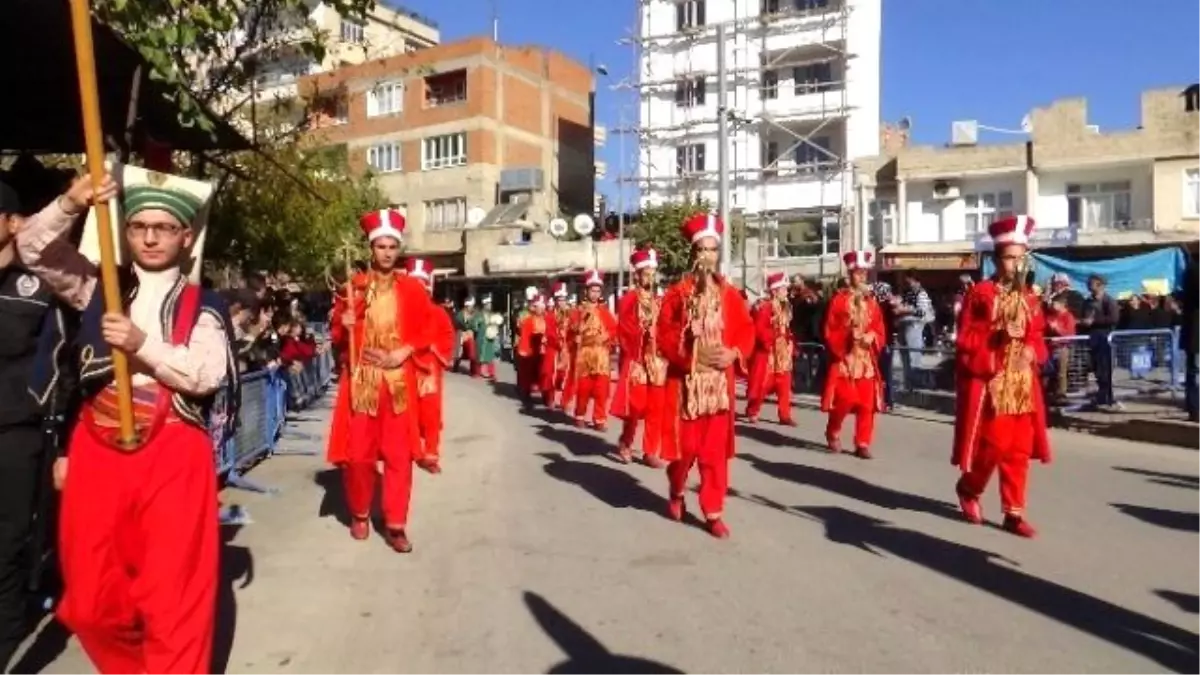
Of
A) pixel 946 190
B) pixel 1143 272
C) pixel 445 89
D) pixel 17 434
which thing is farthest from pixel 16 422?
pixel 445 89

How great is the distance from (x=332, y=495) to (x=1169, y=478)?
702 centimetres

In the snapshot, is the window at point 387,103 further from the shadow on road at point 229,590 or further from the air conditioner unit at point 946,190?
the shadow on road at point 229,590

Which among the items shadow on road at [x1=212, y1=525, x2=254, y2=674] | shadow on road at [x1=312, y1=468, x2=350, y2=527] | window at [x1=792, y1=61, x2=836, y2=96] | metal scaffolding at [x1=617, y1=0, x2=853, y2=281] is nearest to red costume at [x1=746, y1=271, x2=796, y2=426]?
shadow on road at [x1=312, y1=468, x2=350, y2=527]

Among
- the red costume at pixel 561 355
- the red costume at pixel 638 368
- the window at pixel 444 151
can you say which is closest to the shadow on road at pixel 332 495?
the red costume at pixel 638 368

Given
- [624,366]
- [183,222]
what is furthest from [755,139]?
[183,222]

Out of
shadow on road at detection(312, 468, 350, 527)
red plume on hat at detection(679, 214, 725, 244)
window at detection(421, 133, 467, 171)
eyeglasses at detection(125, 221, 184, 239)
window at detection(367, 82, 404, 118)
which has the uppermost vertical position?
window at detection(367, 82, 404, 118)

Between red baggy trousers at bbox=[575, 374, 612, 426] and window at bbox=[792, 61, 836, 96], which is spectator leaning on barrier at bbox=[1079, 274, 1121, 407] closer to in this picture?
red baggy trousers at bbox=[575, 374, 612, 426]

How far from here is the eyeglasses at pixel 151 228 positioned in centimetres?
375

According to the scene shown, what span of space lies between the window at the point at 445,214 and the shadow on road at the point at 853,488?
141ft

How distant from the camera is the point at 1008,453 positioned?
7.50 metres

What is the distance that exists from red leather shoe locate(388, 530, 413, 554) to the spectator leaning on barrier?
30.8 feet

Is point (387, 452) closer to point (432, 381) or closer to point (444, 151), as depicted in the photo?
point (432, 381)

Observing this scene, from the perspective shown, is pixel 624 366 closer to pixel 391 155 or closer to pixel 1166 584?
pixel 1166 584

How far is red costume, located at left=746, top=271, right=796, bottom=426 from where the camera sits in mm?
14930
